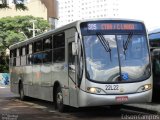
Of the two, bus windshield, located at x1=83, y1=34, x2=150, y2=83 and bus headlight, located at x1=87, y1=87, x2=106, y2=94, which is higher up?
bus windshield, located at x1=83, y1=34, x2=150, y2=83

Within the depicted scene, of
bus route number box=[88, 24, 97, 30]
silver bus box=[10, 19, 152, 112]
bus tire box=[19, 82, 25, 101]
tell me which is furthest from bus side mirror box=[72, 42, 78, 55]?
bus tire box=[19, 82, 25, 101]

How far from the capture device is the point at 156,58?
1758 cm

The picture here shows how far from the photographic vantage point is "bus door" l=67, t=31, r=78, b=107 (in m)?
14.0

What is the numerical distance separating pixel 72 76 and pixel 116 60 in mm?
1581

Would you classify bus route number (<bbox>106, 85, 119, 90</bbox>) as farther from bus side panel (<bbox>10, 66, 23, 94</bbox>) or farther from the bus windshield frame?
bus side panel (<bbox>10, 66, 23, 94</bbox>)

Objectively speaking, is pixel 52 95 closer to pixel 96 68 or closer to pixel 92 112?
pixel 92 112

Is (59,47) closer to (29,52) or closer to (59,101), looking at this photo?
(59,101)

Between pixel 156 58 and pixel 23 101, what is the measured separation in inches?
319

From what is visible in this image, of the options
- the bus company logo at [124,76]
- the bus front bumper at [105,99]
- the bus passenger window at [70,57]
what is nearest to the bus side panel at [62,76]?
the bus passenger window at [70,57]

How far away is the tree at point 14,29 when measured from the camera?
7644 cm

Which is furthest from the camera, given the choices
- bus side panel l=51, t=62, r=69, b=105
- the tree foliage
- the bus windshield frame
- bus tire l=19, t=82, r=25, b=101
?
the tree foliage

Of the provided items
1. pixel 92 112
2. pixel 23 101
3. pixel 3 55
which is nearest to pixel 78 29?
pixel 92 112

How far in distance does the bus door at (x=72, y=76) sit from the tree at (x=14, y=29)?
61.4 m

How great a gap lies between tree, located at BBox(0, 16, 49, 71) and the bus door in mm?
61411
